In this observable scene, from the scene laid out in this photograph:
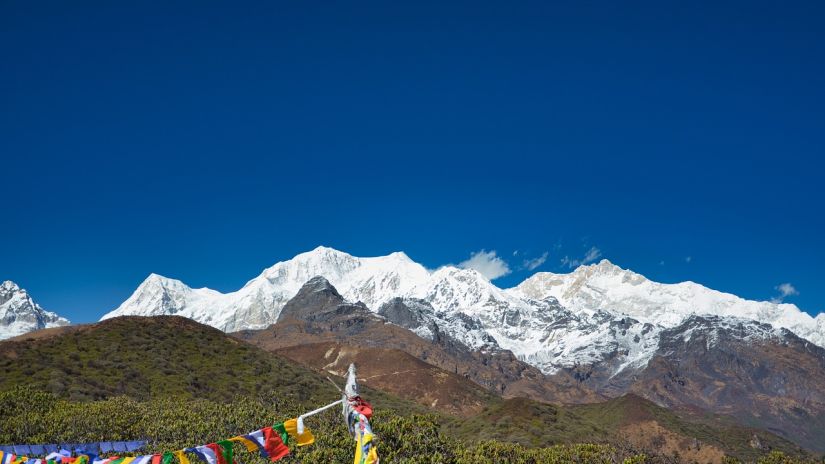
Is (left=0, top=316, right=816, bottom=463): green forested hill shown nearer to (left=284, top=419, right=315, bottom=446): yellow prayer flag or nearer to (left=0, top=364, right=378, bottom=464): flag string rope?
(left=284, top=419, right=315, bottom=446): yellow prayer flag

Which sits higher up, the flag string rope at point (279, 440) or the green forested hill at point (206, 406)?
the green forested hill at point (206, 406)

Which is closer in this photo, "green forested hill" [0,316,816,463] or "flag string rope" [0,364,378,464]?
"flag string rope" [0,364,378,464]

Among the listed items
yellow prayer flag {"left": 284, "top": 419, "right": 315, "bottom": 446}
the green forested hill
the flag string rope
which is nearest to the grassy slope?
the green forested hill

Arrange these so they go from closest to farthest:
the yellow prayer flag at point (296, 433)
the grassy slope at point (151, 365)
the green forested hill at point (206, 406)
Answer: the yellow prayer flag at point (296, 433)
the green forested hill at point (206, 406)
the grassy slope at point (151, 365)

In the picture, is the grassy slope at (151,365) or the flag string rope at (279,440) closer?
the flag string rope at (279,440)

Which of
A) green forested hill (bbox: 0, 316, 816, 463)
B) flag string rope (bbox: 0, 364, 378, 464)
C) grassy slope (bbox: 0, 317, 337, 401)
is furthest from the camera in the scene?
grassy slope (bbox: 0, 317, 337, 401)

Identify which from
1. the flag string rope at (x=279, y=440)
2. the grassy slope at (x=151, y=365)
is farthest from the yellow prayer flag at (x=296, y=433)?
the grassy slope at (x=151, y=365)

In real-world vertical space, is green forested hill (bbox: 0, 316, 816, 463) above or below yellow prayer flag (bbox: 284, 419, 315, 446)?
above

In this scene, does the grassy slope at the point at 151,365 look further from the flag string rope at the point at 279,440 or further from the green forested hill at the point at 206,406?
the flag string rope at the point at 279,440

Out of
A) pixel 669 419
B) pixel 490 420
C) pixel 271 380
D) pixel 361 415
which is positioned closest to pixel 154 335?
pixel 271 380

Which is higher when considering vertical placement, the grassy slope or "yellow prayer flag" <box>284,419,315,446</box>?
the grassy slope

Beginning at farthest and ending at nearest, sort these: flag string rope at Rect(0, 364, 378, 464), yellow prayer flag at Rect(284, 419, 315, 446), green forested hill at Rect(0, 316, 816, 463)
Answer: green forested hill at Rect(0, 316, 816, 463) → yellow prayer flag at Rect(284, 419, 315, 446) → flag string rope at Rect(0, 364, 378, 464)

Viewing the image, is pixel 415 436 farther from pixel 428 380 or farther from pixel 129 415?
pixel 428 380

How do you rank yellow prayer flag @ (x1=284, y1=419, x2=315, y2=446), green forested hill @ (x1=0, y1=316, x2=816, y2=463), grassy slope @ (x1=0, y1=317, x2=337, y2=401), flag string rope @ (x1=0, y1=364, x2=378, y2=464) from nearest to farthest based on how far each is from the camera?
flag string rope @ (x1=0, y1=364, x2=378, y2=464) < yellow prayer flag @ (x1=284, y1=419, x2=315, y2=446) < green forested hill @ (x1=0, y1=316, x2=816, y2=463) < grassy slope @ (x1=0, y1=317, x2=337, y2=401)
